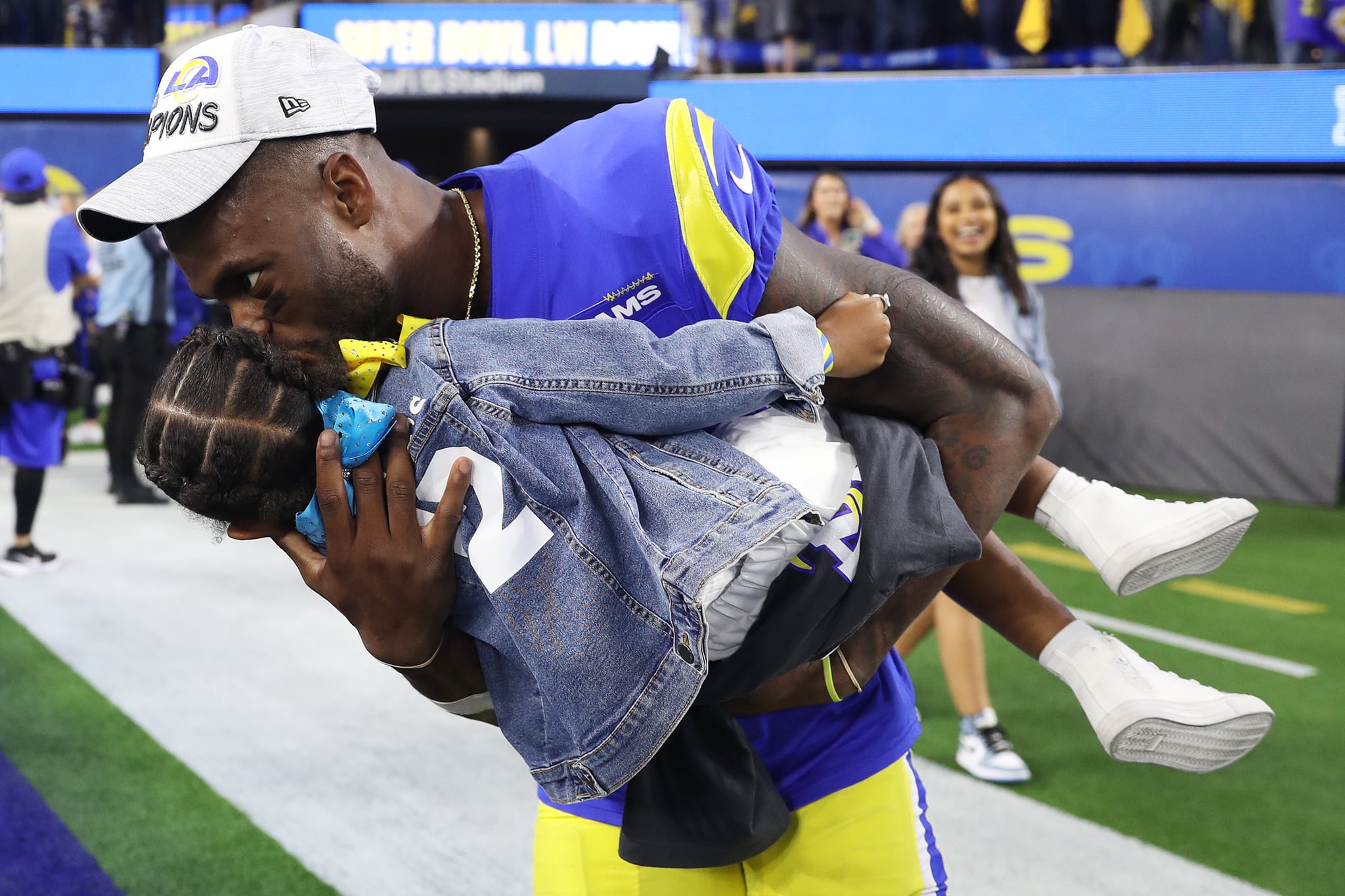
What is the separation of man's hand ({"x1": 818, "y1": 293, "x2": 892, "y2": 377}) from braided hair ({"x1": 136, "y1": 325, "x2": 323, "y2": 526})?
0.58 metres

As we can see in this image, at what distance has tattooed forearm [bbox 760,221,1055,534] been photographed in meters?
1.51

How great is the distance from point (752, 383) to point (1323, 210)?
9.95m

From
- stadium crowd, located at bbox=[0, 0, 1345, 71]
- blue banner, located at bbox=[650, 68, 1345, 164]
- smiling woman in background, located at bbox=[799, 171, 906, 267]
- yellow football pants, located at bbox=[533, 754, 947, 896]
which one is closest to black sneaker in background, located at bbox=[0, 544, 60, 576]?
smiling woman in background, located at bbox=[799, 171, 906, 267]

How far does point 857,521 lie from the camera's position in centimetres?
139

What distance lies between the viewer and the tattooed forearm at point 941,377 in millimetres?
1514

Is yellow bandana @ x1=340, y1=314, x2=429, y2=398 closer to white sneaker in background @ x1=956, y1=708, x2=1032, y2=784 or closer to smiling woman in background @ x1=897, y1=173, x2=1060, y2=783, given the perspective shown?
smiling woman in background @ x1=897, y1=173, x2=1060, y2=783

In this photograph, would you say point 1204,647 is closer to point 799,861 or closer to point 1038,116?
point 799,861

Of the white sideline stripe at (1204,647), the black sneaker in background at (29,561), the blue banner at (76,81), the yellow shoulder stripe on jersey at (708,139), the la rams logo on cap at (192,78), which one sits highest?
the blue banner at (76,81)

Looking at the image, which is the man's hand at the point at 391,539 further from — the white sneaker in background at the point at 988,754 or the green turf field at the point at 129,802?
the white sneaker in background at the point at 988,754

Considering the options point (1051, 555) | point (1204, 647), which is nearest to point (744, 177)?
point (1204, 647)

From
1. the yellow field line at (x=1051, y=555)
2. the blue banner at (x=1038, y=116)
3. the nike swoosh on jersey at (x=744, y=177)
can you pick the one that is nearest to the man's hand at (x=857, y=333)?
the nike swoosh on jersey at (x=744, y=177)

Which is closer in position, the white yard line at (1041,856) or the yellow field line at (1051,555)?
the white yard line at (1041,856)

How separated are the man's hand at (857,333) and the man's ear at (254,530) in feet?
2.11

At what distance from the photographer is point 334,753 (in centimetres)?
424
